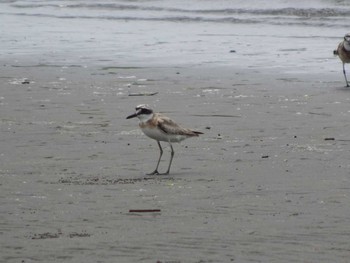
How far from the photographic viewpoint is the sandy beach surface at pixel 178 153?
7.58 meters

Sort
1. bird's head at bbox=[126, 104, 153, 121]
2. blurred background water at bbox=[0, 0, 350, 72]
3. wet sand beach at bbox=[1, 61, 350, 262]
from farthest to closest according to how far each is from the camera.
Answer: blurred background water at bbox=[0, 0, 350, 72]
bird's head at bbox=[126, 104, 153, 121]
wet sand beach at bbox=[1, 61, 350, 262]

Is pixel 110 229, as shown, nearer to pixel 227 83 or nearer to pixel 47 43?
pixel 227 83

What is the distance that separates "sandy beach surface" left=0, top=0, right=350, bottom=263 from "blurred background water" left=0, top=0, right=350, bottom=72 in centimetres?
11

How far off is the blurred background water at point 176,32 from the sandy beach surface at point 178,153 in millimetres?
111

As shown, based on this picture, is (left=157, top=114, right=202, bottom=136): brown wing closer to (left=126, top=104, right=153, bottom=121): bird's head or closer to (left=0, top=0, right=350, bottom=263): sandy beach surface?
(left=126, top=104, right=153, bottom=121): bird's head

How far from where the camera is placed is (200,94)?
15289 mm

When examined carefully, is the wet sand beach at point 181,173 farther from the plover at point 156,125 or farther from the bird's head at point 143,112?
the bird's head at point 143,112

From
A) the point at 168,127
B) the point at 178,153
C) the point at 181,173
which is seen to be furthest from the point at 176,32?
the point at 181,173

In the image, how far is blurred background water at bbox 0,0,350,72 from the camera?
19.7 metres

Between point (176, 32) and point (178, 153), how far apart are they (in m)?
14.2

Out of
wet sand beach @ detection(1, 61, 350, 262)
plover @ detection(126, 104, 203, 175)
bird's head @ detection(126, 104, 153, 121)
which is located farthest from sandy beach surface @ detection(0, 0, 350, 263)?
bird's head @ detection(126, 104, 153, 121)

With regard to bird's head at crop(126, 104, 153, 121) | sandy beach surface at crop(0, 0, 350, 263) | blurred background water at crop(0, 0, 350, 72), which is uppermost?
bird's head at crop(126, 104, 153, 121)

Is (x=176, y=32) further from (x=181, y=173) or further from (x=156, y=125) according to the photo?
(x=181, y=173)

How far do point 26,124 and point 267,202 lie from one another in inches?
186
